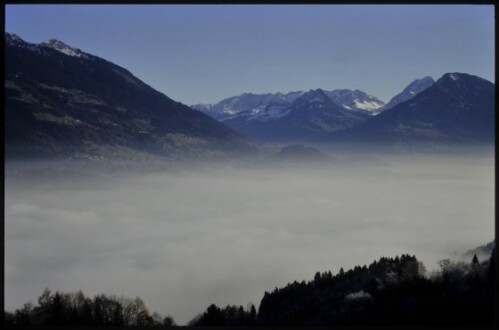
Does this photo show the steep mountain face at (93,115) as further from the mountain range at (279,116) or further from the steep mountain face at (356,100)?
the steep mountain face at (356,100)

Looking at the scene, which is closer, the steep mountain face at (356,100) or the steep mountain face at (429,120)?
the steep mountain face at (429,120)

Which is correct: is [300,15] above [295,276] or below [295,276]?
above

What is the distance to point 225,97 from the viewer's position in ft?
18.2

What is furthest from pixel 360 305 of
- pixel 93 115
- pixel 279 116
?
pixel 93 115

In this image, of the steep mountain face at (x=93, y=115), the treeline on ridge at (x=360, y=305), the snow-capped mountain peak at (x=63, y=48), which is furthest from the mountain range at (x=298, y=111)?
the snow-capped mountain peak at (x=63, y=48)

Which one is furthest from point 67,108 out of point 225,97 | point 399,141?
point 399,141

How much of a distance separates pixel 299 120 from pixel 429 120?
1409 mm

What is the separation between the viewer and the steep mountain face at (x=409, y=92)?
5.59 metres

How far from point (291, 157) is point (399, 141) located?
1217mm

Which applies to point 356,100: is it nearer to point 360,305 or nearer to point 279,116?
point 279,116

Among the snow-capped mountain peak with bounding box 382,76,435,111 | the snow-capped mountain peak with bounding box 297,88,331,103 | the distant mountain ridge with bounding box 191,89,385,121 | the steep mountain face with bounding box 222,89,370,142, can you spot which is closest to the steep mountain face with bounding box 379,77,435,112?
the snow-capped mountain peak with bounding box 382,76,435,111

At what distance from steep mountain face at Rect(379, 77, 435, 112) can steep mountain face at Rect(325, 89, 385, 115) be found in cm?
10

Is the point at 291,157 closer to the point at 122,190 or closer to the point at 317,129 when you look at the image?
the point at 317,129

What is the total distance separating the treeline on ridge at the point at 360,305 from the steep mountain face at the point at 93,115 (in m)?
1.73
